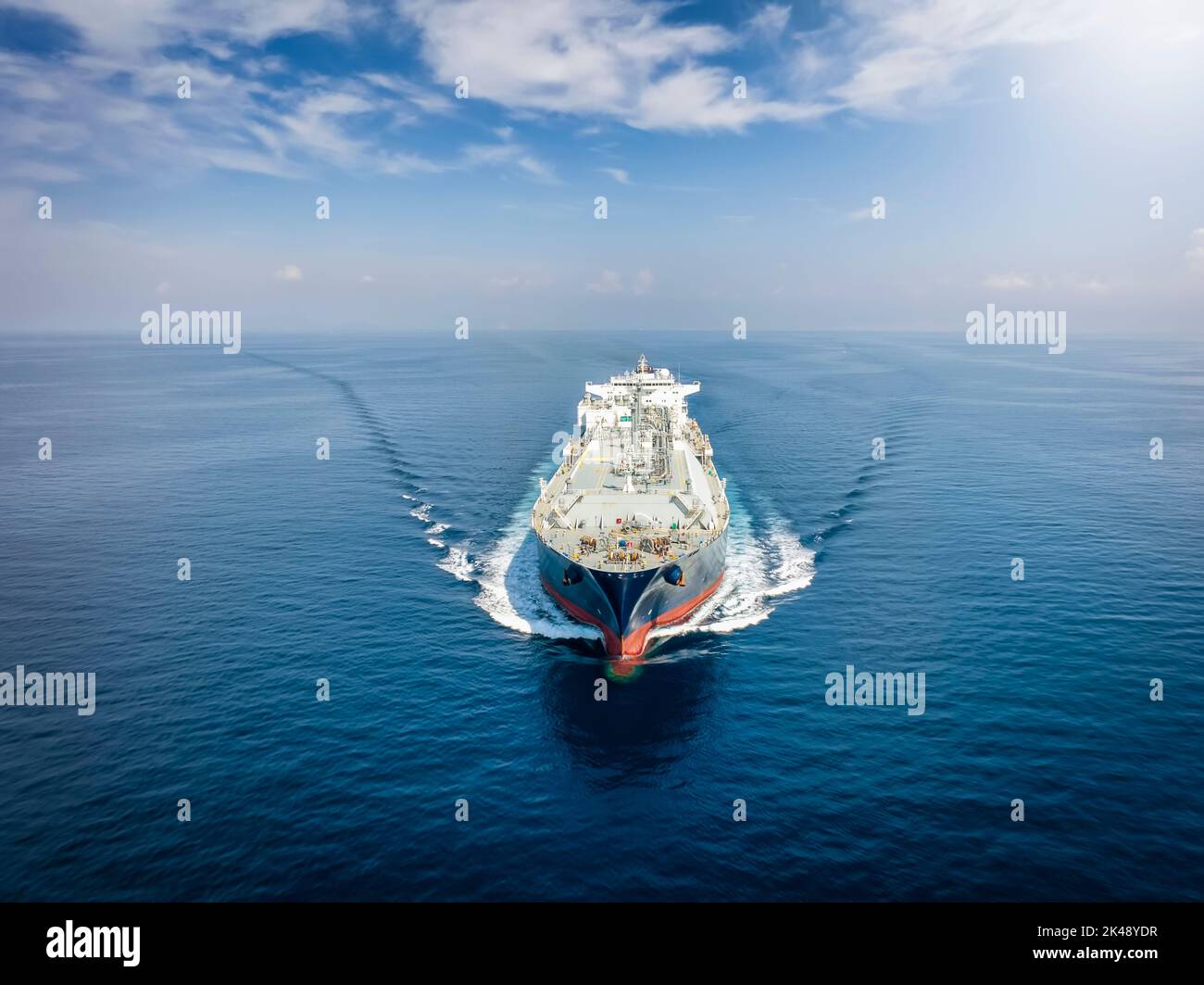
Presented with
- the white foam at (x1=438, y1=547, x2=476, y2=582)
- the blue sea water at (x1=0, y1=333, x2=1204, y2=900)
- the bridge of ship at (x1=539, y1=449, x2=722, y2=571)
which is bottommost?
the blue sea water at (x1=0, y1=333, x2=1204, y2=900)

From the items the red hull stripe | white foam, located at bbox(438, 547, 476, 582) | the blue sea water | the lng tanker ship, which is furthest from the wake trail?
the red hull stripe

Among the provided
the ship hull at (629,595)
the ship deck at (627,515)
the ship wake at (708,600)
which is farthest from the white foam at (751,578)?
the ship deck at (627,515)

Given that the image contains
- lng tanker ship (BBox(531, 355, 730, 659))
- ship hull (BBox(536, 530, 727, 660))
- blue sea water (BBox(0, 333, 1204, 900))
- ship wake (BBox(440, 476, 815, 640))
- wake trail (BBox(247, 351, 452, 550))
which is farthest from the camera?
wake trail (BBox(247, 351, 452, 550))

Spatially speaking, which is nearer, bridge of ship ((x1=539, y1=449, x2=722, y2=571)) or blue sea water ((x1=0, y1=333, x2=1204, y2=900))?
→ blue sea water ((x1=0, y1=333, x2=1204, y2=900))

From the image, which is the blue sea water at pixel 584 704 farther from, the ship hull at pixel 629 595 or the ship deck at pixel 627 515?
the ship deck at pixel 627 515

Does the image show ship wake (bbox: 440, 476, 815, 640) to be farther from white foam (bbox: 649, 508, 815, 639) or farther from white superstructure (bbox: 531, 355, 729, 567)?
white superstructure (bbox: 531, 355, 729, 567)

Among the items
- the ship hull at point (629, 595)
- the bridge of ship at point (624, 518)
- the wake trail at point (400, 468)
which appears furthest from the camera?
the wake trail at point (400, 468)

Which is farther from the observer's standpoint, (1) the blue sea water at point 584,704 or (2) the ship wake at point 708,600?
(2) the ship wake at point 708,600
